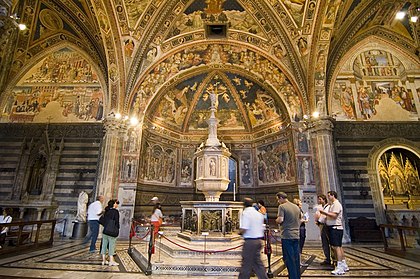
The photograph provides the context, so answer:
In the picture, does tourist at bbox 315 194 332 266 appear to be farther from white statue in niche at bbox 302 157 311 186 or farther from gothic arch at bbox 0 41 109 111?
gothic arch at bbox 0 41 109 111

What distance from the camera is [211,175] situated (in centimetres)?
801

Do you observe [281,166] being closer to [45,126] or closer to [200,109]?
[200,109]

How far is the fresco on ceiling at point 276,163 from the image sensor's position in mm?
12469

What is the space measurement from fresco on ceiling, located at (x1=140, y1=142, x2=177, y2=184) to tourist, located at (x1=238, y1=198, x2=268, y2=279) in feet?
31.9

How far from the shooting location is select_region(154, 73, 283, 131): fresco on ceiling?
14.1 metres

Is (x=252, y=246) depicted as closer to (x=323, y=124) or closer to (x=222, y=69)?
(x=323, y=124)

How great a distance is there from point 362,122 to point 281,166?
15.5ft

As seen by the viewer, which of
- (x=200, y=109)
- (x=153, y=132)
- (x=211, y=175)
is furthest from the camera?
(x=200, y=109)

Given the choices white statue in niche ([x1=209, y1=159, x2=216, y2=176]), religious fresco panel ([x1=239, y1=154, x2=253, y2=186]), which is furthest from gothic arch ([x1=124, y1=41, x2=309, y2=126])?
white statue in niche ([x1=209, y1=159, x2=216, y2=176])

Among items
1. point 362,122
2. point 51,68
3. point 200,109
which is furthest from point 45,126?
point 362,122

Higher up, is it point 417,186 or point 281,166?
point 281,166

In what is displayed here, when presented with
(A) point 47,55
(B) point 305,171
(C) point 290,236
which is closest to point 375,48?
(B) point 305,171

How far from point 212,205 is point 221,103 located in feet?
29.9

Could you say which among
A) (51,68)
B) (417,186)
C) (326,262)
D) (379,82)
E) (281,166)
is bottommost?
(326,262)
